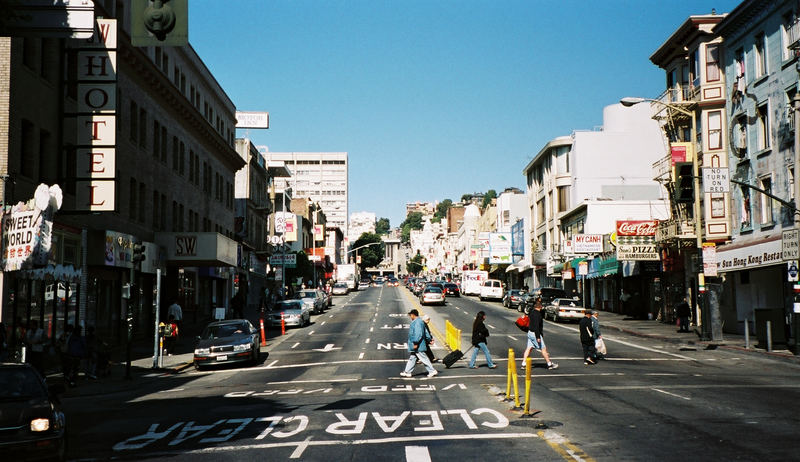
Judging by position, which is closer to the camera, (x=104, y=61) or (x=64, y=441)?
(x=64, y=441)

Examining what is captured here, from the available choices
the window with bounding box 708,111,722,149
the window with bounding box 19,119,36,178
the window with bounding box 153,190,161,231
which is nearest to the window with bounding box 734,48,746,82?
the window with bounding box 708,111,722,149

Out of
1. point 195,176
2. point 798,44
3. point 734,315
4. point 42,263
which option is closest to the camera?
point 42,263

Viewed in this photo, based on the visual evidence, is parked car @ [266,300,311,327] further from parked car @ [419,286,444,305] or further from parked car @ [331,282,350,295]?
parked car @ [331,282,350,295]

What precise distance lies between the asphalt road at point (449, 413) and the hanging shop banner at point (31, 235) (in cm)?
355

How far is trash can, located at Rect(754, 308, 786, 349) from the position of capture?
88.4ft

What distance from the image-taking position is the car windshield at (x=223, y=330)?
2638 centimetres

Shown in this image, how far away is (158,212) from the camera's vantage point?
123ft

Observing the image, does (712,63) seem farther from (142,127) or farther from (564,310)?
(142,127)

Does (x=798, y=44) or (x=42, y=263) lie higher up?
(x=798, y=44)

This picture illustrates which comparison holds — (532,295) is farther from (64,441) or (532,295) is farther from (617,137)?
(64,441)

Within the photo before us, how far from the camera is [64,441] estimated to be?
10.0 metres

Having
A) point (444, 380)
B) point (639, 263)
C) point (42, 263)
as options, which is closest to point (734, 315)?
point (639, 263)

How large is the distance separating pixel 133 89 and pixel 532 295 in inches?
1173

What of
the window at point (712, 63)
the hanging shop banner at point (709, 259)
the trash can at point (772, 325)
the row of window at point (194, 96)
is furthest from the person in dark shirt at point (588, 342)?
the row of window at point (194, 96)
